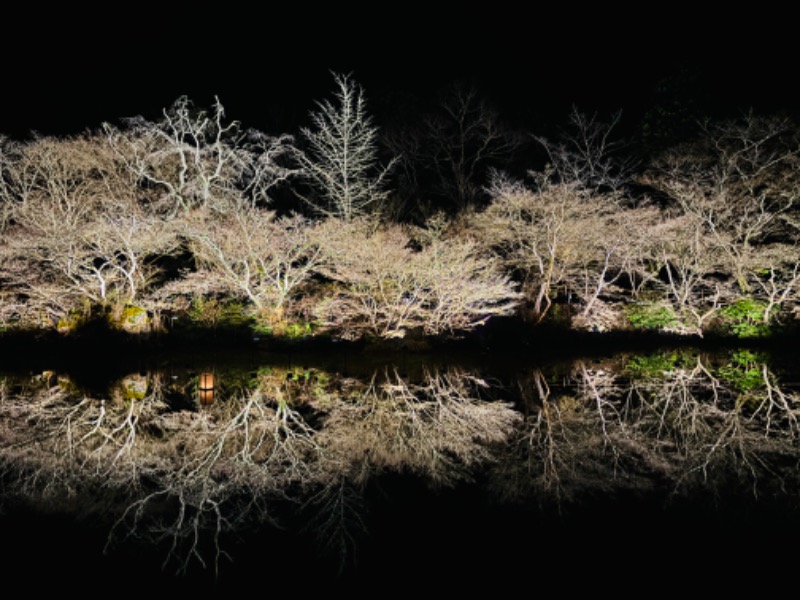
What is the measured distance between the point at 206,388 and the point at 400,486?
21.5 ft

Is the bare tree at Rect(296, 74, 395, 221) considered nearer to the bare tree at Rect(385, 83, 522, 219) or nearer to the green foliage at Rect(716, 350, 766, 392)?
the bare tree at Rect(385, 83, 522, 219)

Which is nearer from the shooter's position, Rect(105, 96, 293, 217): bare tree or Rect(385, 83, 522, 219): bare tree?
Rect(105, 96, 293, 217): bare tree

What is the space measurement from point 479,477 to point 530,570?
6.67 ft

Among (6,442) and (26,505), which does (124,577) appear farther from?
(6,442)

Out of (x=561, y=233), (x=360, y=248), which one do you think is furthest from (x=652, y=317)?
(x=360, y=248)

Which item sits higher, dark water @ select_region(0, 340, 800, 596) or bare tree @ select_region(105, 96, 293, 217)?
bare tree @ select_region(105, 96, 293, 217)

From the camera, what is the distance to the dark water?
4.57 m

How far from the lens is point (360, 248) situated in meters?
15.4

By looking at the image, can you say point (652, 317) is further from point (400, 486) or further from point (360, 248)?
point (400, 486)

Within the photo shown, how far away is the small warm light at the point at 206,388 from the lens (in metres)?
10.4

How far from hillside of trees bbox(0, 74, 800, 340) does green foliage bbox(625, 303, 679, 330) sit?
6cm

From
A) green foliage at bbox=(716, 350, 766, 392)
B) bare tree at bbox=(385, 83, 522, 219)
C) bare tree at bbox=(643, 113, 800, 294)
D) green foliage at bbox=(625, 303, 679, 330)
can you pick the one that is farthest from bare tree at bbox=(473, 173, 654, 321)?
bare tree at bbox=(385, 83, 522, 219)

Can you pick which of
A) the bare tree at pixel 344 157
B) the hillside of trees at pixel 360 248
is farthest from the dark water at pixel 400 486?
the bare tree at pixel 344 157

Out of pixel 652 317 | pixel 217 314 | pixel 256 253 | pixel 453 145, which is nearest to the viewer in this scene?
pixel 256 253
